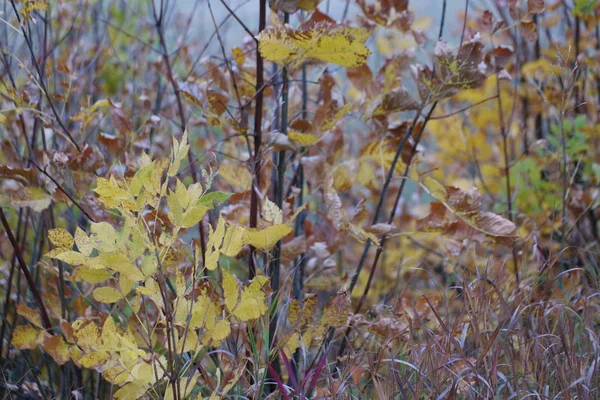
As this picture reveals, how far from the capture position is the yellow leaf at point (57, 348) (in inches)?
56.4

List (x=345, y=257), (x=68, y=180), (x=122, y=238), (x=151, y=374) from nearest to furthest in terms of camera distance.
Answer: (x=122, y=238) < (x=151, y=374) < (x=68, y=180) < (x=345, y=257)

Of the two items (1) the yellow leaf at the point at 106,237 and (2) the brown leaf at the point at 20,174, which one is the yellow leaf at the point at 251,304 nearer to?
(1) the yellow leaf at the point at 106,237

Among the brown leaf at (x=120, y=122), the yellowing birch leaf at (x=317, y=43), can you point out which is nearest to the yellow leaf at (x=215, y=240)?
the yellowing birch leaf at (x=317, y=43)

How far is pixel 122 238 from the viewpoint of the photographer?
1.09m

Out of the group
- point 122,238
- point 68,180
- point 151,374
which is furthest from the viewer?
point 68,180

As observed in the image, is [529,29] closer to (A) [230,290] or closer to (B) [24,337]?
(A) [230,290]

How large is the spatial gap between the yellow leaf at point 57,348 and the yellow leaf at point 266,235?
0.51 meters

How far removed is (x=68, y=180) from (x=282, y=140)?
57 cm

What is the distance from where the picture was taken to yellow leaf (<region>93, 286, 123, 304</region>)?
1194 mm

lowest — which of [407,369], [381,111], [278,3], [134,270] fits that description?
[407,369]

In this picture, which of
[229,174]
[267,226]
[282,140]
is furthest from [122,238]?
[229,174]

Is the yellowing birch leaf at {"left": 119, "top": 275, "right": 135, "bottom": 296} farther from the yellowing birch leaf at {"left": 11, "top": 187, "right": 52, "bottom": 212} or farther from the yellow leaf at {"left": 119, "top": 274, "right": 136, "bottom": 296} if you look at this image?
the yellowing birch leaf at {"left": 11, "top": 187, "right": 52, "bottom": 212}

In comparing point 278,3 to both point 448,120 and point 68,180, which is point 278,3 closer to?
point 68,180

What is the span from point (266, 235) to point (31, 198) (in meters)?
0.59
